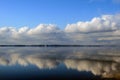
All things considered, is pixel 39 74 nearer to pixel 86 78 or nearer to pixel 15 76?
pixel 15 76

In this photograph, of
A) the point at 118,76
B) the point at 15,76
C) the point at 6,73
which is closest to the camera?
the point at 118,76

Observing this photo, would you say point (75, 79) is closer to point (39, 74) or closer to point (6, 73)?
point (39, 74)

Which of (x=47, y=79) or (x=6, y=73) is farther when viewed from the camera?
(x=6, y=73)

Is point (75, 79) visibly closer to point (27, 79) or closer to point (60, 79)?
point (60, 79)

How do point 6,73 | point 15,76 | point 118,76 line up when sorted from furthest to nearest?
point 6,73, point 15,76, point 118,76

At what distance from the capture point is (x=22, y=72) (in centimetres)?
5319

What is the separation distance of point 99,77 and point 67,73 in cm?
760

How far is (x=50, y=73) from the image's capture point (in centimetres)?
5178

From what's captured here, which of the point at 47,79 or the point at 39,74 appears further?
the point at 39,74

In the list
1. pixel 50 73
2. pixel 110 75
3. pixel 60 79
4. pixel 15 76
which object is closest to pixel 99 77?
pixel 110 75

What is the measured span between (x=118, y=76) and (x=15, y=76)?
55.2 ft

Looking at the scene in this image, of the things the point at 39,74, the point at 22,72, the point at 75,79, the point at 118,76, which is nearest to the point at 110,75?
the point at 118,76

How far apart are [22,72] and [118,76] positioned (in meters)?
17.8

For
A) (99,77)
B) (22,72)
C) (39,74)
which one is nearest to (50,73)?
(39,74)
